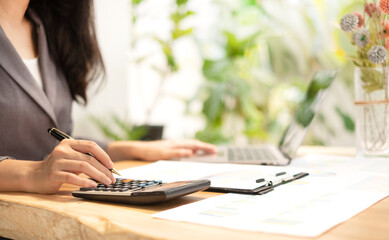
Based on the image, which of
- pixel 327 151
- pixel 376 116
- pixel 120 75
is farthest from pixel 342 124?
pixel 376 116

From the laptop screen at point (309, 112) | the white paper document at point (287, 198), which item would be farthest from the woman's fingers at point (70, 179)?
the laptop screen at point (309, 112)

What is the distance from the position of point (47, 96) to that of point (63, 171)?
556mm

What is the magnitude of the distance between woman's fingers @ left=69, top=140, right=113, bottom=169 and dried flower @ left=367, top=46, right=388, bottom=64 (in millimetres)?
687

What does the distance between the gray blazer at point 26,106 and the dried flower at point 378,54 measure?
860mm

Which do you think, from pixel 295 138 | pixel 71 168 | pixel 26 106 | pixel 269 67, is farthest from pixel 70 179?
pixel 269 67

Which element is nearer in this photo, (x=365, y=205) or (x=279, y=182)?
(x=365, y=205)

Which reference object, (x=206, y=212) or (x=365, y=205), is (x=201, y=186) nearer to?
(x=206, y=212)

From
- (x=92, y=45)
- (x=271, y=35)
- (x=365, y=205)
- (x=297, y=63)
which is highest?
(x=271, y=35)

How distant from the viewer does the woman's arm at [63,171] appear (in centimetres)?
72

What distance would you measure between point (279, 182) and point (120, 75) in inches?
93.6

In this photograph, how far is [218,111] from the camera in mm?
3436

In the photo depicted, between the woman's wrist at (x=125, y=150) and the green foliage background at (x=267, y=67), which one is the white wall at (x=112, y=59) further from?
the woman's wrist at (x=125, y=150)

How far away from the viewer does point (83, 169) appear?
0.72m

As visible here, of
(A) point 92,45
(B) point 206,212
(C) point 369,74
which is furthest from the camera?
(A) point 92,45
